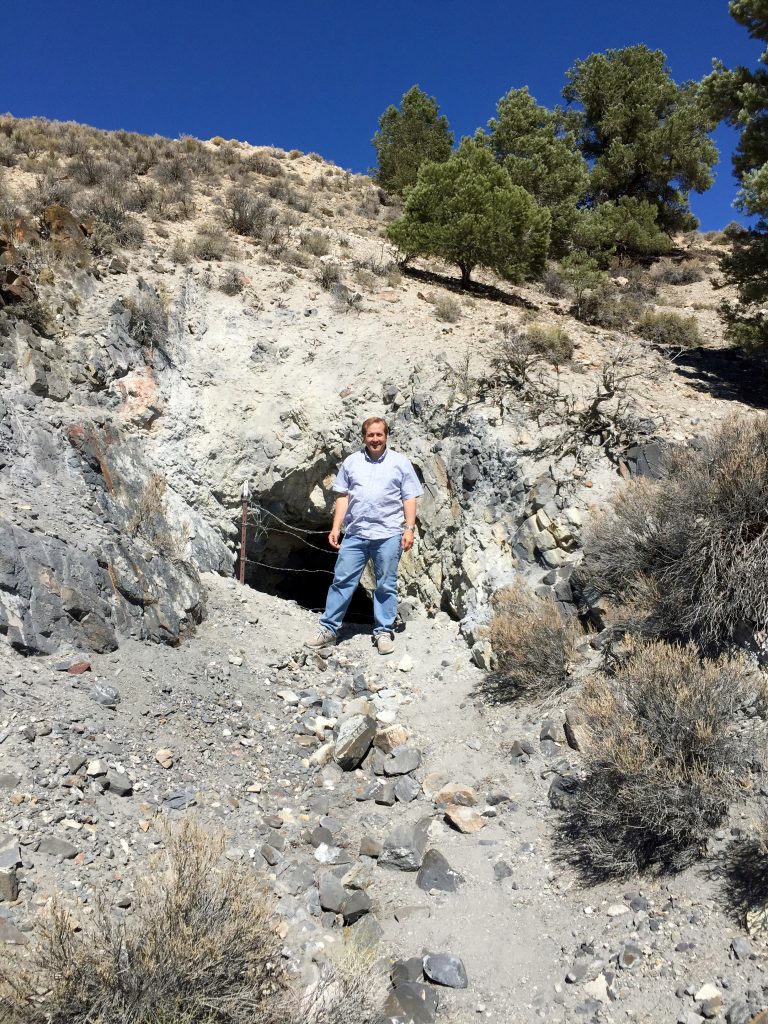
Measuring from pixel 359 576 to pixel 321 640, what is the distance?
28.8 inches

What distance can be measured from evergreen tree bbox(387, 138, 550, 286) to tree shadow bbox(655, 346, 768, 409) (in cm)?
325

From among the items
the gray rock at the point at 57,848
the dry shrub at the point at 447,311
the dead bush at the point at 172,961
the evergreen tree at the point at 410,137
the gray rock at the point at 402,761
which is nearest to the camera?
the dead bush at the point at 172,961

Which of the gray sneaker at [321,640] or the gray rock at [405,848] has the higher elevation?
the gray sneaker at [321,640]

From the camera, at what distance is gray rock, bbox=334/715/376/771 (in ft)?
14.9

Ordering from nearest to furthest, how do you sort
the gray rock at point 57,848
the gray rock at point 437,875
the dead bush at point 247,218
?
1. the gray rock at point 57,848
2. the gray rock at point 437,875
3. the dead bush at point 247,218

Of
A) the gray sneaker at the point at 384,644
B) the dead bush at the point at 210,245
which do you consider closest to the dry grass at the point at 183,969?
the gray sneaker at the point at 384,644

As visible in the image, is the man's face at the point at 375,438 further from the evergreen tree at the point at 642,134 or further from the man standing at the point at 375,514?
the evergreen tree at the point at 642,134

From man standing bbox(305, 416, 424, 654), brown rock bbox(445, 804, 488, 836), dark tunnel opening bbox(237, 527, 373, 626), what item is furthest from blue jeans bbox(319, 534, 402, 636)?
brown rock bbox(445, 804, 488, 836)

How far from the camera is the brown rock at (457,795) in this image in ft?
13.5

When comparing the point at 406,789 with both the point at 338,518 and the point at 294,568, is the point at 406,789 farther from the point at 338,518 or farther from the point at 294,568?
the point at 294,568

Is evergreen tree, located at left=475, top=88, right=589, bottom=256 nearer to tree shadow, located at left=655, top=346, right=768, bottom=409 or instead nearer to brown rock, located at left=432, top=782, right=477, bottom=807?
tree shadow, located at left=655, top=346, right=768, bottom=409

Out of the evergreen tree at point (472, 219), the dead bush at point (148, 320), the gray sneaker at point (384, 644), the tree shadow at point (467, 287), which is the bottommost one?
the gray sneaker at point (384, 644)

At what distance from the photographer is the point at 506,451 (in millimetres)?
6773

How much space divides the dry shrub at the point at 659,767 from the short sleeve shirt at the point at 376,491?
2765mm
